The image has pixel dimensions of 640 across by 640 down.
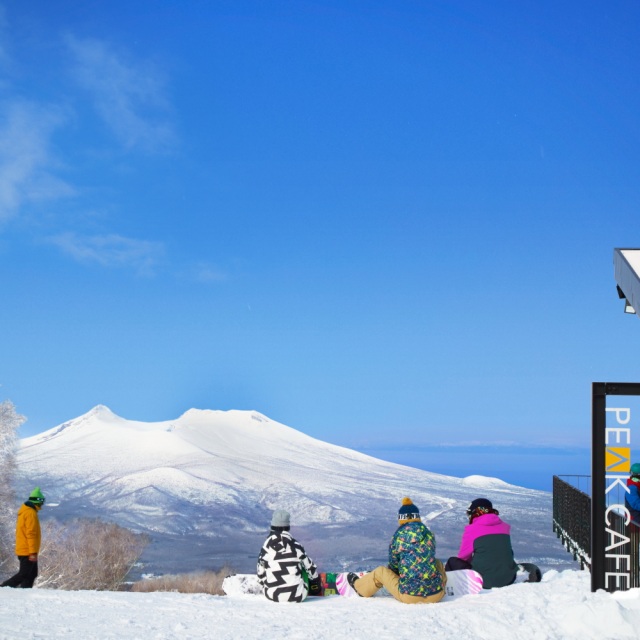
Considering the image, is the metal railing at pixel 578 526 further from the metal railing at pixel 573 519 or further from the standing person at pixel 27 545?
the standing person at pixel 27 545

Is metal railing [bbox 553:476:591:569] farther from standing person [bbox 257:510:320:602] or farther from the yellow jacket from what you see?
the yellow jacket

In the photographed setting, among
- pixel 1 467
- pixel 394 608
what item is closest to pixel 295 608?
pixel 394 608

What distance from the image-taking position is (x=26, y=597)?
8180 mm

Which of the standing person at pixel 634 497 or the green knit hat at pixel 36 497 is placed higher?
the standing person at pixel 634 497

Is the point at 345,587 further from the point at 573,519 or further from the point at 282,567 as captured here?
the point at 573,519

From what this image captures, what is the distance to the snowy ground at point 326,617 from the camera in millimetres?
6559

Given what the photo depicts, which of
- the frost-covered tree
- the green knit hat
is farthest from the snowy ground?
the frost-covered tree

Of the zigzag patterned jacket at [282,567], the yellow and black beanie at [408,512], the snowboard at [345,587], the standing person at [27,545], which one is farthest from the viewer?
the standing person at [27,545]

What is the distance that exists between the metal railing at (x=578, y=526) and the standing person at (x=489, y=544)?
120 cm

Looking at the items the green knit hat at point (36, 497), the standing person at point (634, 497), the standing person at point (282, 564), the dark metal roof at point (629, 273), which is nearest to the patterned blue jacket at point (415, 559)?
the standing person at point (282, 564)

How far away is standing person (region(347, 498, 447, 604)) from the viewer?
7652 millimetres

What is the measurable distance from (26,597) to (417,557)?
4081 millimetres

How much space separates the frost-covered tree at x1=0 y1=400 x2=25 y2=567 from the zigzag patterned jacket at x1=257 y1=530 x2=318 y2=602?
882 inches

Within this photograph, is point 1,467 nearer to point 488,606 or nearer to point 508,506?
point 488,606
